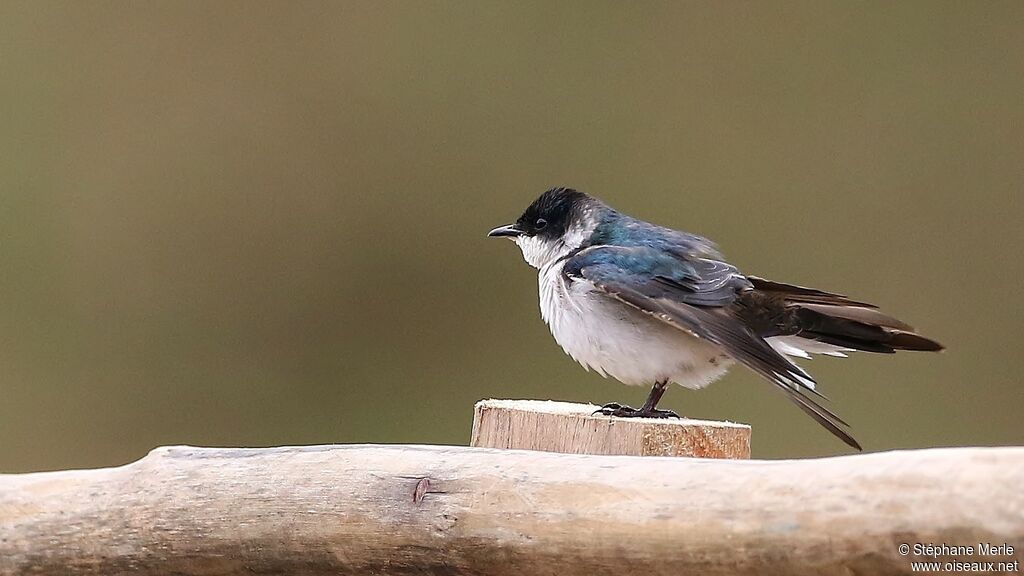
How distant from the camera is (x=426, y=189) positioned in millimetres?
5160

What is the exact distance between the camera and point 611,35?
199 inches

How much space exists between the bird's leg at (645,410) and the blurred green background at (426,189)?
8.13ft

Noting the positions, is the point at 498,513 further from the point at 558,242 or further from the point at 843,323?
the point at 558,242

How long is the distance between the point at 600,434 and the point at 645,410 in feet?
1.35

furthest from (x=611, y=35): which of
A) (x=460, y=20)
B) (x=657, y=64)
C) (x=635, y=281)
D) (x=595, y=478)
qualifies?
(x=595, y=478)

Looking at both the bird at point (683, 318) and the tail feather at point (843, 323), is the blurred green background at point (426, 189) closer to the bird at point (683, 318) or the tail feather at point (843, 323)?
the bird at point (683, 318)

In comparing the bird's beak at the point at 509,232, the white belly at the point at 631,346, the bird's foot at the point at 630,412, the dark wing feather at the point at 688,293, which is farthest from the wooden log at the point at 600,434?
the bird's beak at the point at 509,232

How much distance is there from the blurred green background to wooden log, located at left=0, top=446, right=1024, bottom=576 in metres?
3.24

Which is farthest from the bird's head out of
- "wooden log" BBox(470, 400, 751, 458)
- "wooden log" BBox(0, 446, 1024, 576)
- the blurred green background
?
the blurred green background

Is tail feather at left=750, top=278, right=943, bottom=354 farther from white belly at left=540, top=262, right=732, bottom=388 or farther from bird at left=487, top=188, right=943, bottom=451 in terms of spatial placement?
white belly at left=540, top=262, right=732, bottom=388

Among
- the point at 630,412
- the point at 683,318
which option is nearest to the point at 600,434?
the point at 630,412

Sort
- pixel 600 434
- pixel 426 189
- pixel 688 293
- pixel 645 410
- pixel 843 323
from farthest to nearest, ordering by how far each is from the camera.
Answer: pixel 426 189, pixel 688 293, pixel 645 410, pixel 843 323, pixel 600 434

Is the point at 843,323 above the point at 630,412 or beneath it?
above

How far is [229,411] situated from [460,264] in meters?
1.01
